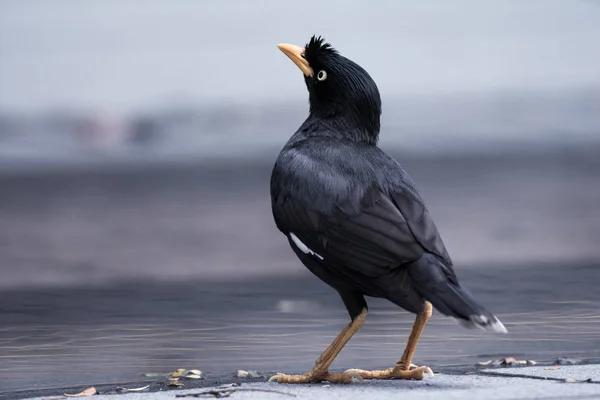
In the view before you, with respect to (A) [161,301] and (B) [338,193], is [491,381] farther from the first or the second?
(A) [161,301]

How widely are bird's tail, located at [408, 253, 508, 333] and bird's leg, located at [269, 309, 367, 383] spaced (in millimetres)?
356

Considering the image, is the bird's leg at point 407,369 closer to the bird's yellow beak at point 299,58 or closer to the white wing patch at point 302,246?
the white wing patch at point 302,246

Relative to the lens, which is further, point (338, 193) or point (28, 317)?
point (28, 317)

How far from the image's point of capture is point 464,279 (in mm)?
9273

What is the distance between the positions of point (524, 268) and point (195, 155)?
34.9 ft

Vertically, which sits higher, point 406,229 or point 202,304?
point 406,229

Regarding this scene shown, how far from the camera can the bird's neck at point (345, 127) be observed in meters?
5.62

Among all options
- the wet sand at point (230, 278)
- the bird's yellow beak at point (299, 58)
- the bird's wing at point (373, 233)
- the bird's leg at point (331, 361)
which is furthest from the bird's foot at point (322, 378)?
the bird's yellow beak at point (299, 58)

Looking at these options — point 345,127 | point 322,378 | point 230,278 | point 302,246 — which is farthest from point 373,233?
point 230,278

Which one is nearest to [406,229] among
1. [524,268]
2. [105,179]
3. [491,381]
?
[491,381]

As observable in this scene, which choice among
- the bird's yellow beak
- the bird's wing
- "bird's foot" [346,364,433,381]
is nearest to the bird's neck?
the bird's yellow beak

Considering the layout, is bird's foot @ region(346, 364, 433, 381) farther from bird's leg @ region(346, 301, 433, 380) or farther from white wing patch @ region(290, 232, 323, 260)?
white wing patch @ region(290, 232, 323, 260)

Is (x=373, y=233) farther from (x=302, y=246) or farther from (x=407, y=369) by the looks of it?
(x=407, y=369)

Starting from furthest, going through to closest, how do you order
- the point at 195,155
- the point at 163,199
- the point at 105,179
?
1. the point at 195,155
2. the point at 105,179
3. the point at 163,199
